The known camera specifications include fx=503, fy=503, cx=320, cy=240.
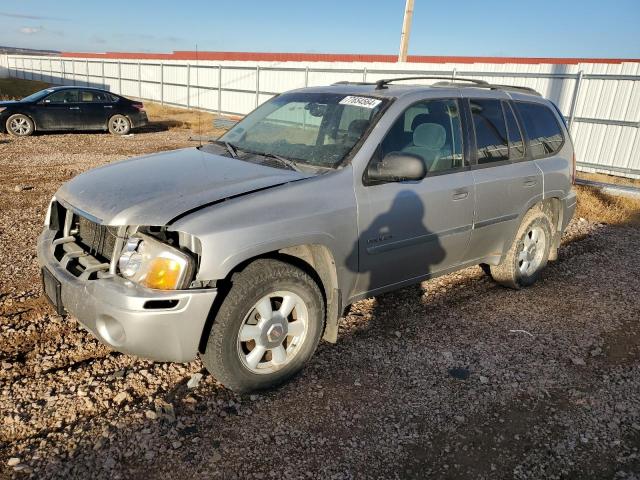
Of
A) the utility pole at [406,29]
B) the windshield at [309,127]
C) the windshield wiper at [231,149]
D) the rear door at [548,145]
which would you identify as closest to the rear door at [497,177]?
the rear door at [548,145]

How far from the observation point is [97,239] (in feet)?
10.0

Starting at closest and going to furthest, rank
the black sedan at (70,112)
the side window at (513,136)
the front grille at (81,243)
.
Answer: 1. the front grille at (81,243)
2. the side window at (513,136)
3. the black sedan at (70,112)

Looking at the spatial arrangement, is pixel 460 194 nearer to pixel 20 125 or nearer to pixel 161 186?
pixel 161 186

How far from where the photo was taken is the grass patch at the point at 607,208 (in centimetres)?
790

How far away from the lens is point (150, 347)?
8.74ft

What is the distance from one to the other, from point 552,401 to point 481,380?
44 centimetres

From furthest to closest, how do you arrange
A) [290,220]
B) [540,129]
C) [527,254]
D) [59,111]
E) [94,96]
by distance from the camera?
[94,96]
[59,111]
[527,254]
[540,129]
[290,220]

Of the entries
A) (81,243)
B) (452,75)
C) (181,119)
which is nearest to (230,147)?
(81,243)

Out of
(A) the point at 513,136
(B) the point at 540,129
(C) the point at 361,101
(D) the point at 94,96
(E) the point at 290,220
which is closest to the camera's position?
(E) the point at 290,220

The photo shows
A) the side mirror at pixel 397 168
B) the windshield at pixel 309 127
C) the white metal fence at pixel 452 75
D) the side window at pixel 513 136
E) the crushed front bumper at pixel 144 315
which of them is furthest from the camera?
the white metal fence at pixel 452 75

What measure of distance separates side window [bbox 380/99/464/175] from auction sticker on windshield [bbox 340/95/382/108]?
233 millimetres

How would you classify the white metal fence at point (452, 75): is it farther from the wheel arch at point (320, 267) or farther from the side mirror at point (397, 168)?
the wheel arch at point (320, 267)

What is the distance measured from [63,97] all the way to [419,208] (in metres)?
14.2

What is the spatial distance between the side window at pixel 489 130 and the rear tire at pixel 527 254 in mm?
796
